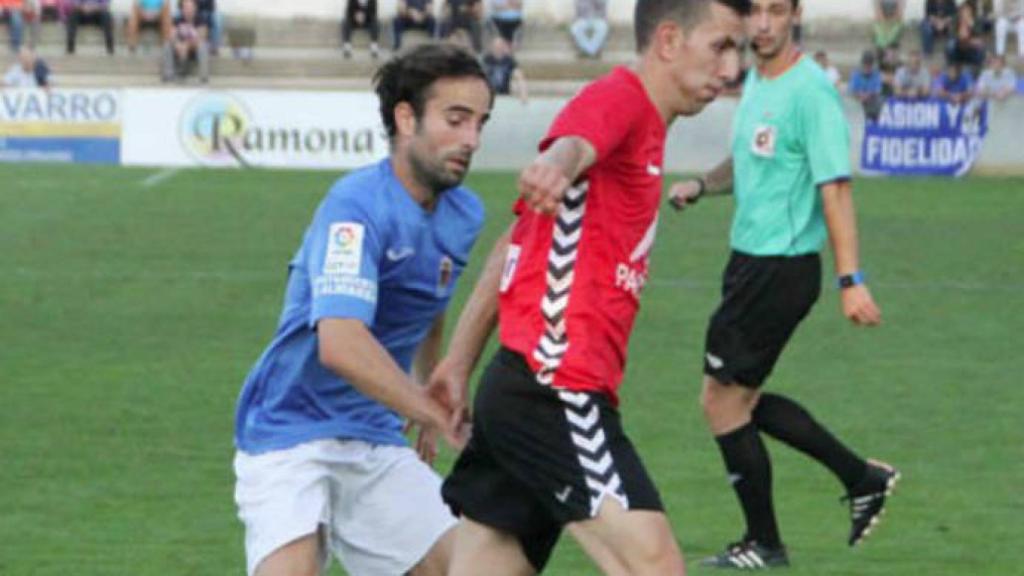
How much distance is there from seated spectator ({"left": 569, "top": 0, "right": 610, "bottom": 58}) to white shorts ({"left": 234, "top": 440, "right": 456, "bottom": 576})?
33.3 metres

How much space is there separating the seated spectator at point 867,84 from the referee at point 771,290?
75.3ft

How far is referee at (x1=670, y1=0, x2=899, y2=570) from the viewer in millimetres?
8508

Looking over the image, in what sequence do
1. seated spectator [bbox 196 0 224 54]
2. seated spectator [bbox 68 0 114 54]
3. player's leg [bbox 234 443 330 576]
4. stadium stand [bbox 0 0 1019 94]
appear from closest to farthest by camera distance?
player's leg [bbox 234 443 330 576] < stadium stand [bbox 0 0 1019 94] < seated spectator [bbox 196 0 224 54] < seated spectator [bbox 68 0 114 54]

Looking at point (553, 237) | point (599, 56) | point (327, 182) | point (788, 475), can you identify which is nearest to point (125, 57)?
point (599, 56)

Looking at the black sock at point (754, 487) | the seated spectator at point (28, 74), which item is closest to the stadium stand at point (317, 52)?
the seated spectator at point (28, 74)

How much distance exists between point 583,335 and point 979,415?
6579 millimetres

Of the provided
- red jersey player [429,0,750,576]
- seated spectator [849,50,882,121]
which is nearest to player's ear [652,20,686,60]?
red jersey player [429,0,750,576]

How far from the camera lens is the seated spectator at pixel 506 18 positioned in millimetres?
38562

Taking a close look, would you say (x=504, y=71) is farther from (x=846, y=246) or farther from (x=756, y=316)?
(x=846, y=246)

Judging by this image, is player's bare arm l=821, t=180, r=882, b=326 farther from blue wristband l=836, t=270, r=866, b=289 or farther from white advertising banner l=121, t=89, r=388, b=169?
white advertising banner l=121, t=89, r=388, b=169

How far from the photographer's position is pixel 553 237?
584cm

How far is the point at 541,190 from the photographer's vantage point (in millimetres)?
5203

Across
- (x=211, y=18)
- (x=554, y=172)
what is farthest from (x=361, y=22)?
(x=554, y=172)

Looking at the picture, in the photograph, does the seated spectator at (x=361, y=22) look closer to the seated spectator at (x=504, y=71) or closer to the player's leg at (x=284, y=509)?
the seated spectator at (x=504, y=71)
